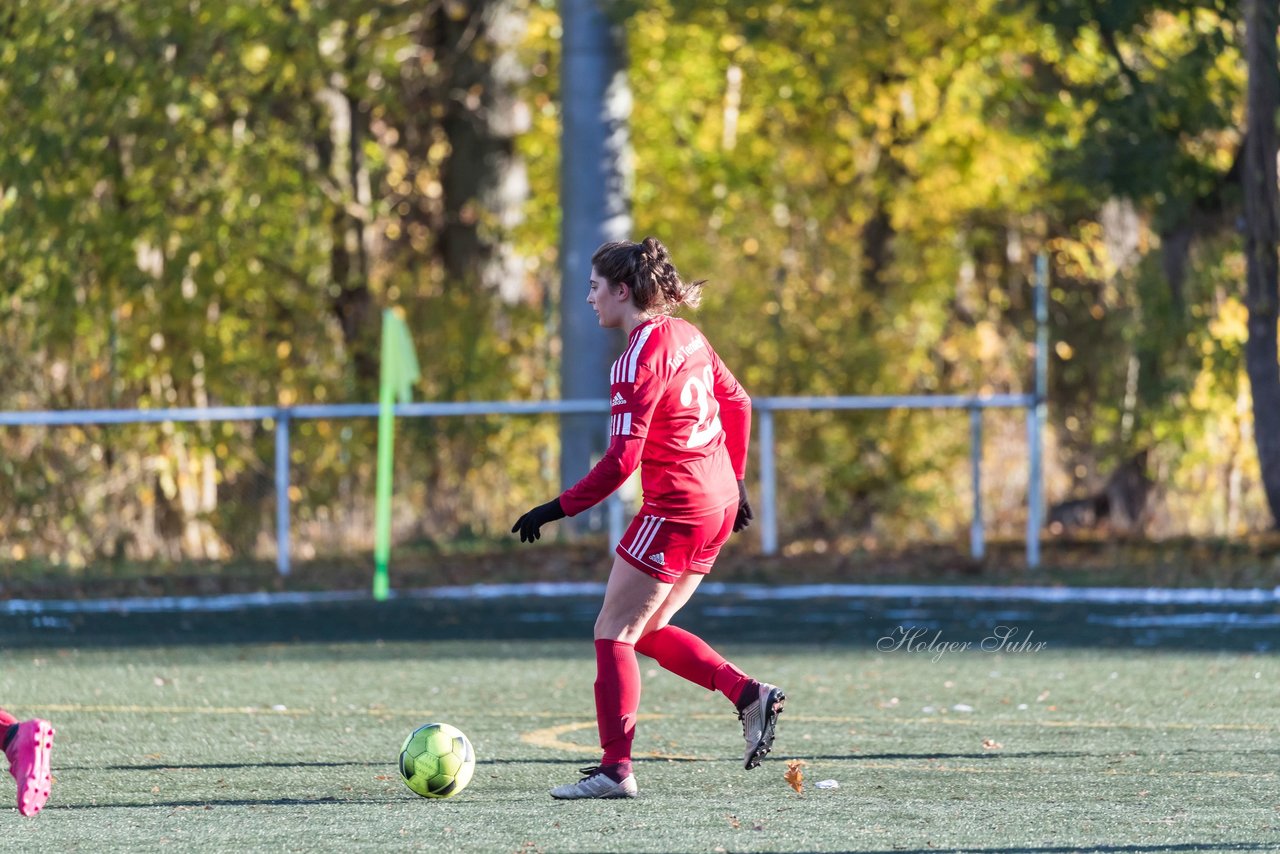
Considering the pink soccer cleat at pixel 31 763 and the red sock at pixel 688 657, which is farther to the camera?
the red sock at pixel 688 657

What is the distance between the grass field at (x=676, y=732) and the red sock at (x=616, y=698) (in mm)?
200

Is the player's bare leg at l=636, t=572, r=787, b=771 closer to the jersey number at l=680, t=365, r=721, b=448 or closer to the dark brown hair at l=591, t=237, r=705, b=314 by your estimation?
the jersey number at l=680, t=365, r=721, b=448

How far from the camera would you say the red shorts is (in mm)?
6367

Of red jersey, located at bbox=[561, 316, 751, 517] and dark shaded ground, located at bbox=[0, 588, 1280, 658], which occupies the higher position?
red jersey, located at bbox=[561, 316, 751, 517]

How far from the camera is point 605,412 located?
16.8 m

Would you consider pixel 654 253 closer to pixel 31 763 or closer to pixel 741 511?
pixel 741 511

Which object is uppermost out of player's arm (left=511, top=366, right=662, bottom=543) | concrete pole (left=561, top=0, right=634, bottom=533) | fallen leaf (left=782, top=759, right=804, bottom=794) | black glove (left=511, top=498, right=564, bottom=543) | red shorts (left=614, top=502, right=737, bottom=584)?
concrete pole (left=561, top=0, right=634, bottom=533)

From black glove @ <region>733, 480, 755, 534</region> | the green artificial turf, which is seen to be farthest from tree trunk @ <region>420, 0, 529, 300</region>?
black glove @ <region>733, 480, 755, 534</region>

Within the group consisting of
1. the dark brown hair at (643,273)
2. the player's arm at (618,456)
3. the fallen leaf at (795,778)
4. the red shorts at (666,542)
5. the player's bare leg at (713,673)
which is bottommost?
the fallen leaf at (795,778)

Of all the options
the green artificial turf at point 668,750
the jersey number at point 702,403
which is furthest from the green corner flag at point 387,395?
the jersey number at point 702,403

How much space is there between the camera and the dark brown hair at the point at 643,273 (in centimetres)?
634

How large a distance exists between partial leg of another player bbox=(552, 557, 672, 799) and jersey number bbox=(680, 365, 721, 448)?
454 mm

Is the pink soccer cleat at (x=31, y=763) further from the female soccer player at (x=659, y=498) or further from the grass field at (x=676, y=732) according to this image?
the female soccer player at (x=659, y=498)

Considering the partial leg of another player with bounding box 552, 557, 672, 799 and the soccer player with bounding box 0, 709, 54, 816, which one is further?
the partial leg of another player with bounding box 552, 557, 672, 799
